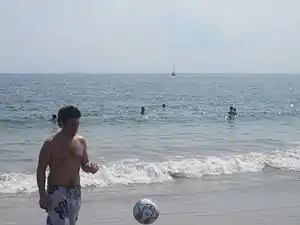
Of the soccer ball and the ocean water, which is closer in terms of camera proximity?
the soccer ball

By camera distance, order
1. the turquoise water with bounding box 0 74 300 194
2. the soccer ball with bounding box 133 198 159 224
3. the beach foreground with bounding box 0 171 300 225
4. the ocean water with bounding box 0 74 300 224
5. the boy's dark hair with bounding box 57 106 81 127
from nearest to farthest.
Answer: the boy's dark hair with bounding box 57 106 81 127 → the soccer ball with bounding box 133 198 159 224 → the beach foreground with bounding box 0 171 300 225 → the ocean water with bounding box 0 74 300 224 → the turquoise water with bounding box 0 74 300 194

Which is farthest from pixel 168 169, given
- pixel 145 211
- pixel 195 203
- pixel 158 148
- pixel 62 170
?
pixel 62 170

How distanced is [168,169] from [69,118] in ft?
31.2

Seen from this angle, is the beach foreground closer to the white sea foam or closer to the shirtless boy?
the white sea foam

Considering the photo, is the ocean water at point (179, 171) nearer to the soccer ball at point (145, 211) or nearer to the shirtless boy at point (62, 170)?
the soccer ball at point (145, 211)

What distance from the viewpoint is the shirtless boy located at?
19.3 feet

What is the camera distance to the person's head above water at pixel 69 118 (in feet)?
19.3

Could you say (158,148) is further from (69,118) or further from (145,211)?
(69,118)

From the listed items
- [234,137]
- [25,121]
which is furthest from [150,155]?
[25,121]

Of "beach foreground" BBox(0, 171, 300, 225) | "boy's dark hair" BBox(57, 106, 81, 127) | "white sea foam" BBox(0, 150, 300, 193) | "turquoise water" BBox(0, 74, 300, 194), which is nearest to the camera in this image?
"boy's dark hair" BBox(57, 106, 81, 127)

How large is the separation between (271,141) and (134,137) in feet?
18.7

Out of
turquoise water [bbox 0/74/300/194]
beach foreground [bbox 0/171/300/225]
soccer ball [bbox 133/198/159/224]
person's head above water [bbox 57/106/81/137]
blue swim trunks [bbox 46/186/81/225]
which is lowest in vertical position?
turquoise water [bbox 0/74/300/194]

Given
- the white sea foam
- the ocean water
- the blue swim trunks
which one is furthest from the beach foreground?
the blue swim trunks

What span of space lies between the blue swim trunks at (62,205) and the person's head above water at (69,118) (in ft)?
2.00
